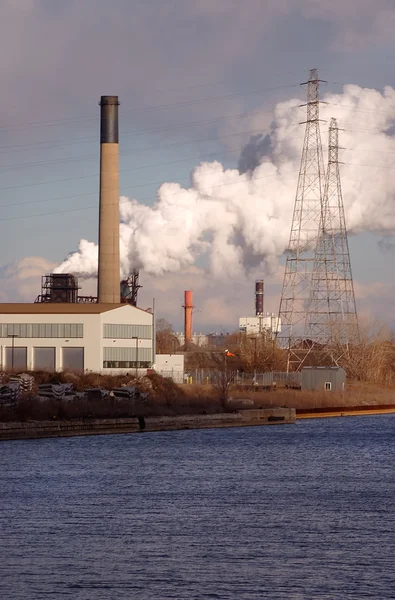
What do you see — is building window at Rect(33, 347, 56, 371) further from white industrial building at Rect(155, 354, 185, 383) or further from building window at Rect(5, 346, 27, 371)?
white industrial building at Rect(155, 354, 185, 383)

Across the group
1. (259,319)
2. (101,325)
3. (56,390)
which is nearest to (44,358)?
(101,325)

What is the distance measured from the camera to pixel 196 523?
24141 millimetres

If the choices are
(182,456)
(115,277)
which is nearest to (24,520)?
(182,456)

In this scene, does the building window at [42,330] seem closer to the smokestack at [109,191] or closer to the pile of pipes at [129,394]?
the smokestack at [109,191]

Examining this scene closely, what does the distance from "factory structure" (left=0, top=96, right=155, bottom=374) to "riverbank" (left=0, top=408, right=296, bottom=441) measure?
9.06 m

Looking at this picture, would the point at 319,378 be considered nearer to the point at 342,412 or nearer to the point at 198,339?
the point at 342,412

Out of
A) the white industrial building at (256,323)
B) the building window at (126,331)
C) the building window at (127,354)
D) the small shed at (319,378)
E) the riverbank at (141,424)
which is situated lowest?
the riverbank at (141,424)

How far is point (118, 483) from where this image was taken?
3186 cm

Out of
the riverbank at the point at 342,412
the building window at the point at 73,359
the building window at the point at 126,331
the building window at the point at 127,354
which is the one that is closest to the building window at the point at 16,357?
the building window at the point at 73,359

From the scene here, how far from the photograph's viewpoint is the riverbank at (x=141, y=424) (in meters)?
48.5

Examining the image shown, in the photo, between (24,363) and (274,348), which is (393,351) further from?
(24,363)

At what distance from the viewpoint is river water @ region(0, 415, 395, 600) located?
18.0m

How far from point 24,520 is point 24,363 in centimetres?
4323

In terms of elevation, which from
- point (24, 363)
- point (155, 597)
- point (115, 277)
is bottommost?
point (155, 597)
